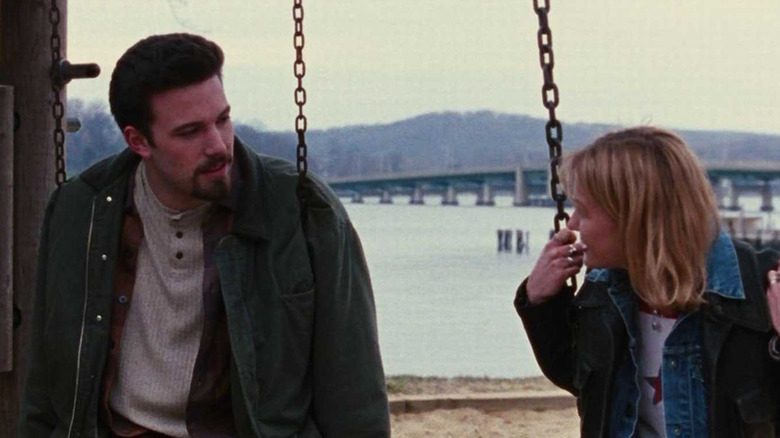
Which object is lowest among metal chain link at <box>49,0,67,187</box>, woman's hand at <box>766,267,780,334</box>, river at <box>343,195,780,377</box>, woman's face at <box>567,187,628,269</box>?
river at <box>343,195,780,377</box>

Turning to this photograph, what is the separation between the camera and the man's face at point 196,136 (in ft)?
9.05

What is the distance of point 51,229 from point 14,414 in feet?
4.87

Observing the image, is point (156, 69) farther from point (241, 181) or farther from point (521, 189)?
point (521, 189)

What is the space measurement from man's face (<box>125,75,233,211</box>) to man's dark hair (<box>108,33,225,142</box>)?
18 mm

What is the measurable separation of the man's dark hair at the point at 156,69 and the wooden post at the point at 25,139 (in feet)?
5.04

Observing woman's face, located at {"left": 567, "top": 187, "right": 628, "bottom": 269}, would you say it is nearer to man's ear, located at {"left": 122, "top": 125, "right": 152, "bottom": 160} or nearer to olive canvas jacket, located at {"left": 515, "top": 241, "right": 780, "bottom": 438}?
olive canvas jacket, located at {"left": 515, "top": 241, "right": 780, "bottom": 438}

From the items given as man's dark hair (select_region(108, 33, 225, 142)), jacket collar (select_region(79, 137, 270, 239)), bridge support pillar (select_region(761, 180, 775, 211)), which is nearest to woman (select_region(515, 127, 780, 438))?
jacket collar (select_region(79, 137, 270, 239))

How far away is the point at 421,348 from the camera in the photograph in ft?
63.0

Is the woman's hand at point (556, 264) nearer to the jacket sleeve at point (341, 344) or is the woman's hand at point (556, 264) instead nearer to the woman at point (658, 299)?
the woman at point (658, 299)

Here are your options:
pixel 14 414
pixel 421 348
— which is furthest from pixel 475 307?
pixel 14 414

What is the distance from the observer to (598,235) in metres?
2.57

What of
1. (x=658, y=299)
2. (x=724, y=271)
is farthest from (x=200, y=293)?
(x=724, y=271)

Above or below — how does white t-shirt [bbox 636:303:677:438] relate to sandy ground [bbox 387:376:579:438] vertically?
above

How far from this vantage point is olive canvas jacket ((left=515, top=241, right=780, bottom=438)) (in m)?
2.46
